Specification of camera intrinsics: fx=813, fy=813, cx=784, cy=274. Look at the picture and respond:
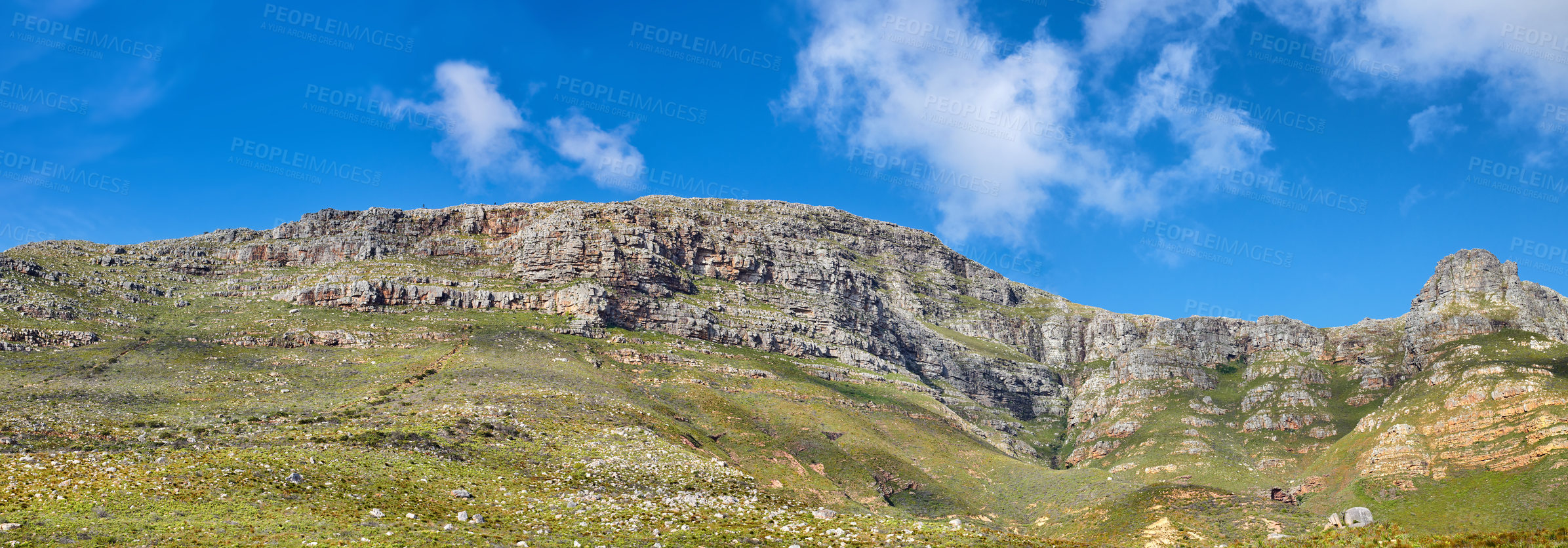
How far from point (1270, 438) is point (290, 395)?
502ft

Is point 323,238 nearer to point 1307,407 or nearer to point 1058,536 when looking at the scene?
point 1058,536

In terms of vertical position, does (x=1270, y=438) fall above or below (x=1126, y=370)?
below

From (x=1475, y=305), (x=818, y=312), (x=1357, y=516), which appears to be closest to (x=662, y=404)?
(x=818, y=312)

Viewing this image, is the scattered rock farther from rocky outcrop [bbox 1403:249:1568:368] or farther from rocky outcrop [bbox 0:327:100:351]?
rocky outcrop [bbox 0:327:100:351]

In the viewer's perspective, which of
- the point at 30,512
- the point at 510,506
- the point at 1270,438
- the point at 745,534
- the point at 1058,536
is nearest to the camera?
the point at 30,512

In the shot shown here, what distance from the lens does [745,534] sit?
4562 cm

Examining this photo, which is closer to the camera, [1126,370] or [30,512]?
[30,512]

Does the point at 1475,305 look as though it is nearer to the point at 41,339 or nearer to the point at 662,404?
the point at 662,404

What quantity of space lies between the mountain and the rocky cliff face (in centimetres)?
75

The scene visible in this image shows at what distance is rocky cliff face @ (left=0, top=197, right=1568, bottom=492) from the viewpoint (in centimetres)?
13950

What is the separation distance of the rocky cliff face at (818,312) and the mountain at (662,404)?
75 cm

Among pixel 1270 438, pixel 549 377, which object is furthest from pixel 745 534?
pixel 1270 438

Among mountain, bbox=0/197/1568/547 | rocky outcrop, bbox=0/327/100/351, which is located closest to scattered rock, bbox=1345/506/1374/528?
mountain, bbox=0/197/1568/547

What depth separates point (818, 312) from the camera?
172125 mm
